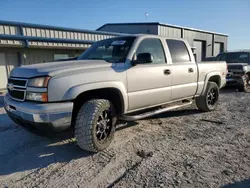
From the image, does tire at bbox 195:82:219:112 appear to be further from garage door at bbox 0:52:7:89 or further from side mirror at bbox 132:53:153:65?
garage door at bbox 0:52:7:89

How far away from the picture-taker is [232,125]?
15.4 ft

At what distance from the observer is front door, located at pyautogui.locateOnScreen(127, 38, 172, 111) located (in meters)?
3.71

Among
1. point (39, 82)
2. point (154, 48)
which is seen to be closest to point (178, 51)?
point (154, 48)

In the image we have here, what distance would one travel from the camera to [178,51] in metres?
4.80

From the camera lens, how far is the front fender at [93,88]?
289 cm

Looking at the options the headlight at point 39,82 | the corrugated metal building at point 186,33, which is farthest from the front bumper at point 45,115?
the corrugated metal building at point 186,33

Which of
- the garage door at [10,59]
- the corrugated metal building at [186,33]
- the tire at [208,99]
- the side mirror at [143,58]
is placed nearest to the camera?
the side mirror at [143,58]

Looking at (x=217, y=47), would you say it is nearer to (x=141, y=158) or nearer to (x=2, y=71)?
(x=2, y=71)

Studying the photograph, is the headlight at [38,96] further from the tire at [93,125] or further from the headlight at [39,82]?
the tire at [93,125]

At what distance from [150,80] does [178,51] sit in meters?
1.34

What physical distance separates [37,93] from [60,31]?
9.57m

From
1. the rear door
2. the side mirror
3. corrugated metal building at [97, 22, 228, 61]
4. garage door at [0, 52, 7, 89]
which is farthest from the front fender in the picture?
corrugated metal building at [97, 22, 228, 61]

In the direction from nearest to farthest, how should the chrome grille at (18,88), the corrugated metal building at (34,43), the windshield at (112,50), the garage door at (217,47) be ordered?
the chrome grille at (18,88), the windshield at (112,50), the corrugated metal building at (34,43), the garage door at (217,47)

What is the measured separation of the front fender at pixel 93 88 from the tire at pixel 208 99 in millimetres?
2868
